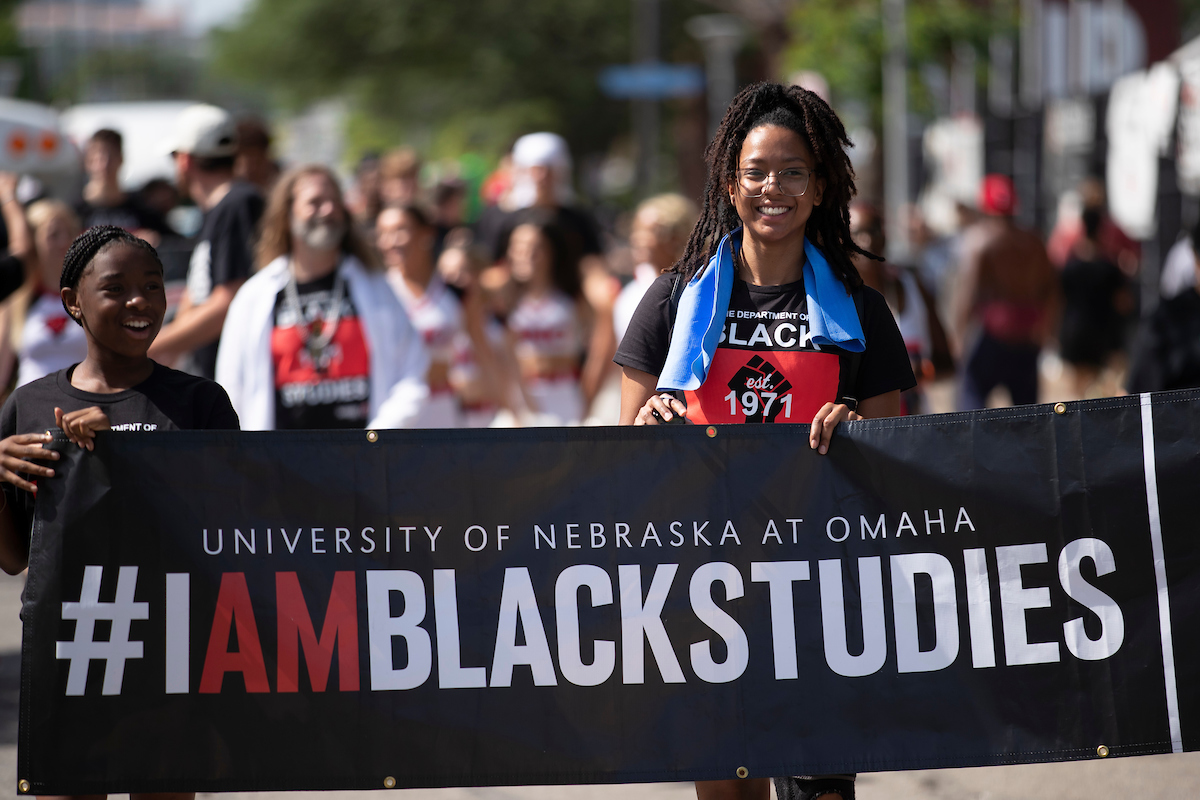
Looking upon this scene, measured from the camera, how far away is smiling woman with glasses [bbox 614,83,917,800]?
338cm

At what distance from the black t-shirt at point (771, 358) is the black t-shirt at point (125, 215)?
19.4 ft

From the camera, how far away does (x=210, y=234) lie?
6.29 meters

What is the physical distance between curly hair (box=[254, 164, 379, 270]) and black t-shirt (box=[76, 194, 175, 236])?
3.16 meters

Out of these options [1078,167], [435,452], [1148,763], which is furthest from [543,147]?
[1078,167]

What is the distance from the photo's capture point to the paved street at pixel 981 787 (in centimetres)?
486

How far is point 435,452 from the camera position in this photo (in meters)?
3.43

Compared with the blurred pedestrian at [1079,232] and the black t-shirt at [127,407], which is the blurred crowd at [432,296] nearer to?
the black t-shirt at [127,407]

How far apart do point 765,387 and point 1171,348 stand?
367 cm

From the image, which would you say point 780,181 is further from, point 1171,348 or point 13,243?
point 13,243

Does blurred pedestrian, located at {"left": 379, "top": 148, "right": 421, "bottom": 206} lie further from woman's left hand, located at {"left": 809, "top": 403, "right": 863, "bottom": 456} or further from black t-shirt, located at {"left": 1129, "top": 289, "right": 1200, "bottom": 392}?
woman's left hand, located at {"left": 809, "top": 403, "right": 863, "bottom": 456}

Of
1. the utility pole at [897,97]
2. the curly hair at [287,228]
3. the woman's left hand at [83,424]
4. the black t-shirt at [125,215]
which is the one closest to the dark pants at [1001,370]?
the curly hair at [287,228]

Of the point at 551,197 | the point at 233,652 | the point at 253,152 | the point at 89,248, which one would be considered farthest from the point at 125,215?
the point at 233,652

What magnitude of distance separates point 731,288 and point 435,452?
796 mm

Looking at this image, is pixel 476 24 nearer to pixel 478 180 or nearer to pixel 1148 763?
pixel 478 180
